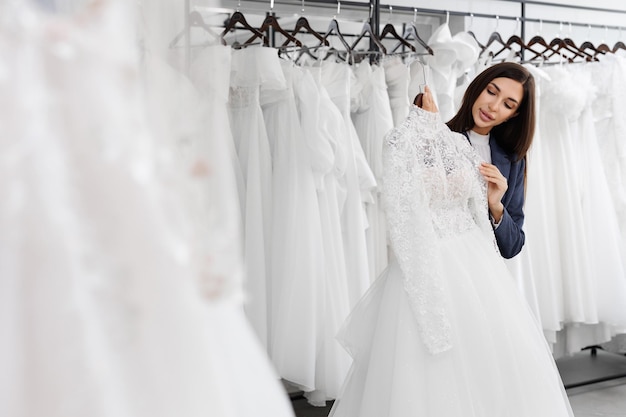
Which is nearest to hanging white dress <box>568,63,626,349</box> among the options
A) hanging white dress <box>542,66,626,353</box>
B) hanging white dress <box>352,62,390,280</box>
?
hanging white dress <box>542,66,626,353</box>

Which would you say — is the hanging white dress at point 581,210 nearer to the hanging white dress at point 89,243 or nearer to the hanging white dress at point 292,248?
the hanging white dress at point 292,248

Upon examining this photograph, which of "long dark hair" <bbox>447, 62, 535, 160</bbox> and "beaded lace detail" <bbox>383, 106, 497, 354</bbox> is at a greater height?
"long dark hair" <bbox>447, 62, 535, 160</bbox>

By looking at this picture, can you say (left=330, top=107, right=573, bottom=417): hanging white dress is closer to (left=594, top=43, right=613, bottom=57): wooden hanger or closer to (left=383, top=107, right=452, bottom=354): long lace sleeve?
(left=383, top=107, right=452, bottom=354): long lace sleeve

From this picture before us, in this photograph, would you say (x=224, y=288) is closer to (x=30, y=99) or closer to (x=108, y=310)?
(x=108, y=310)

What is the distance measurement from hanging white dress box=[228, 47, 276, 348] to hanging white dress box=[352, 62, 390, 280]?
442 mm

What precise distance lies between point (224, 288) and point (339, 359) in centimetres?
212

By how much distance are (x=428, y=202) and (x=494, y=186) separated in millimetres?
275

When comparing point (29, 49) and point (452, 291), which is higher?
point (29, 49)

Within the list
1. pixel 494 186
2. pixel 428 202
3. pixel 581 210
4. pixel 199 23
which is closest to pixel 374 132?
pixel 494 186

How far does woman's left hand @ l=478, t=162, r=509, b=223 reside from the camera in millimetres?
2086

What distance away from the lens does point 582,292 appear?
3.36 m

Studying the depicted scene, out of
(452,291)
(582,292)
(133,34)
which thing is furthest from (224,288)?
(582,292)

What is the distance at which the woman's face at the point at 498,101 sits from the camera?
219 centimetres

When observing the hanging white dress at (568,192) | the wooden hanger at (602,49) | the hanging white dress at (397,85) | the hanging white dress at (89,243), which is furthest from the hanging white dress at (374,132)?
the hanging white dress at (89,243)
